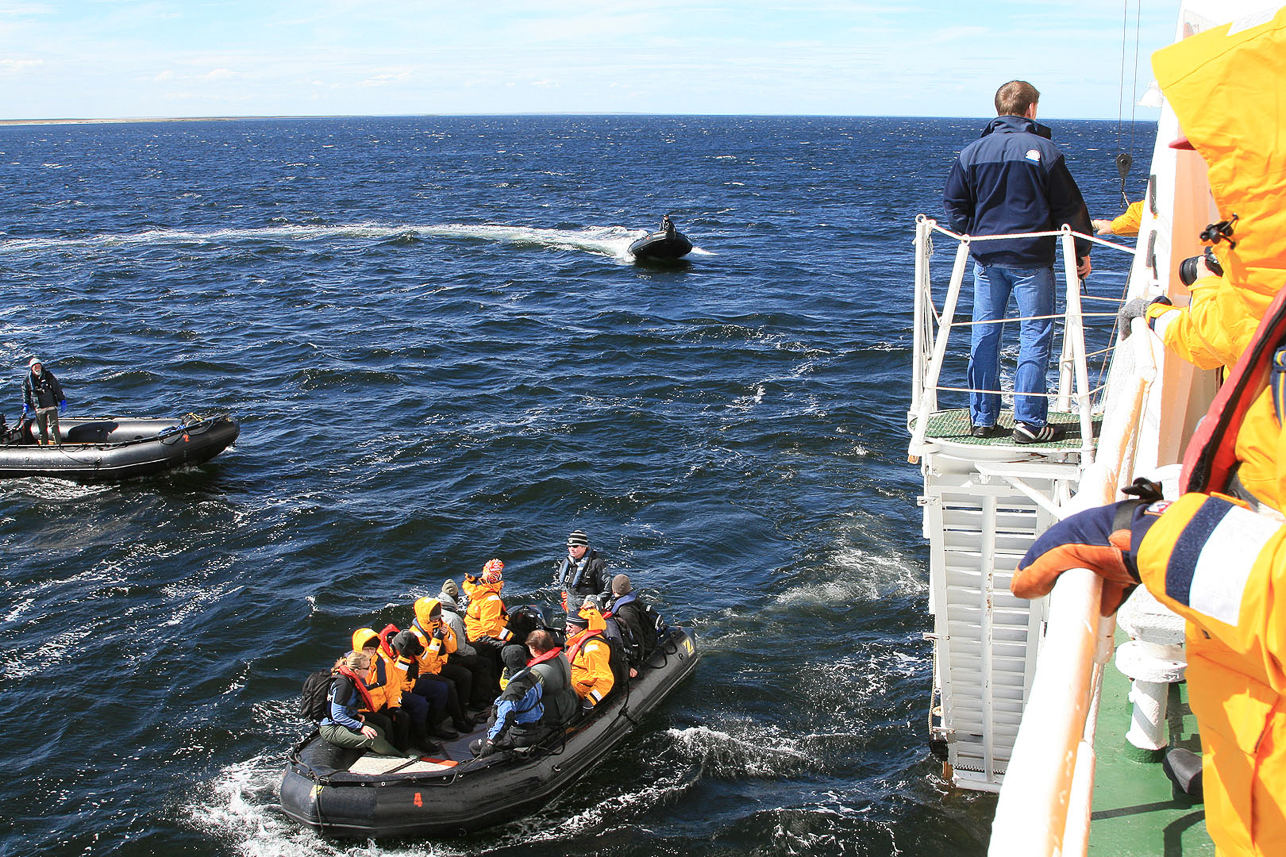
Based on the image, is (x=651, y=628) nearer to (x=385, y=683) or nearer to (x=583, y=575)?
(x=583, y=575)

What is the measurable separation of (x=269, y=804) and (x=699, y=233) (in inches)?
1859

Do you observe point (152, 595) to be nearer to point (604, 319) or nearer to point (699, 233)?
point (604, 319)

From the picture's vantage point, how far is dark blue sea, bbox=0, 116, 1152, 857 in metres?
11.6

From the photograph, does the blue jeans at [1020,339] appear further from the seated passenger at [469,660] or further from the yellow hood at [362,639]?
the seated passenger at [469,660]

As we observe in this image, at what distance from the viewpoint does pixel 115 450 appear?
2064 centimetres

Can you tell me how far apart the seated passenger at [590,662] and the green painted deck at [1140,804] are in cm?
634

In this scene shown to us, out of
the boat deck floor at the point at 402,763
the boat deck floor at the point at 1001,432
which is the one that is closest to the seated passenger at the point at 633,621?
the boat deck floor at the point at 402,763

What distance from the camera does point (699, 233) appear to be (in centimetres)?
5519

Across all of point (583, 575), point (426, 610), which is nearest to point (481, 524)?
point (583, 575)

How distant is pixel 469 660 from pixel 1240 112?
10.9 m

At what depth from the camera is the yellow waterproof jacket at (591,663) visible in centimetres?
1161

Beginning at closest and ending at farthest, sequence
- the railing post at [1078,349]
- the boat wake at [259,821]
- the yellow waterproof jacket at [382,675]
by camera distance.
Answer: the railing post at [1078,349] < the yellow waterproof jacket at [382,675] < the boat wake at [259,821]

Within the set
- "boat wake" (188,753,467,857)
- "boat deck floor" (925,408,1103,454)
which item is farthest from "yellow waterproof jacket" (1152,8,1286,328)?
"boat wake" (188,753,467,857)

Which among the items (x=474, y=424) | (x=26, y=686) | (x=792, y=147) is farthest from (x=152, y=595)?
(x=792, y=147)
